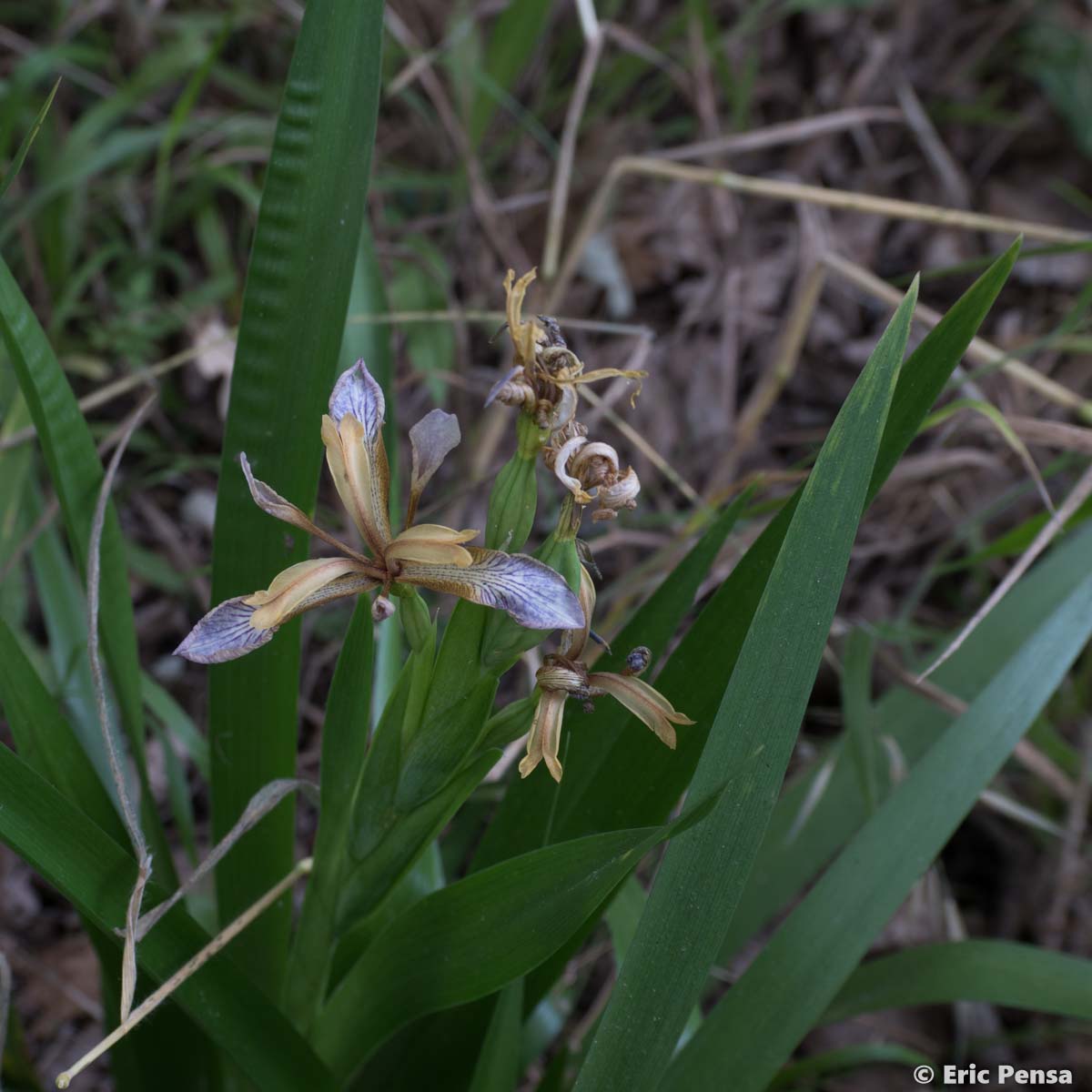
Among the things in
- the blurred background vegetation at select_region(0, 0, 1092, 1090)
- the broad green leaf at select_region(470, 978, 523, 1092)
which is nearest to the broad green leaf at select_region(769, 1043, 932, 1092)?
the blurred background vegetation at select_region(0, 0, 1092, 1090)

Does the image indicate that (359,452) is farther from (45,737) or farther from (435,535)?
(45,737)

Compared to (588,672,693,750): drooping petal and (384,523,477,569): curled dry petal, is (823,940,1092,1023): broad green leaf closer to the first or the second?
(588,672,693,750): drooping petal

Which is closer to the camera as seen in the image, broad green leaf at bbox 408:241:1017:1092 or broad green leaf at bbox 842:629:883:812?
broad green leaf at bbox 408:241:1017:1092

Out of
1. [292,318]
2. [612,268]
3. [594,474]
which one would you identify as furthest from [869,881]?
[612,268]

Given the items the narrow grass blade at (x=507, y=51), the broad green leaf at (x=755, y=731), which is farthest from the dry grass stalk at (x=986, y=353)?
the broad green leaf at (x=755, y=731)

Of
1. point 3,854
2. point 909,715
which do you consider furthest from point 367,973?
point 3,854

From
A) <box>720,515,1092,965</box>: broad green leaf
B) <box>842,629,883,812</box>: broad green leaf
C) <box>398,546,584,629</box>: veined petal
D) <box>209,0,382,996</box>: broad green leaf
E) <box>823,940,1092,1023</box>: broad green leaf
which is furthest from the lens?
<box>720,515,1092,965</box>: broad green leaf

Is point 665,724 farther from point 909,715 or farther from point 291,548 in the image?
point 909,715

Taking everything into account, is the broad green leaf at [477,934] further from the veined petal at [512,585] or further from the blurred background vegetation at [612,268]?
the blurred background vegetation at [612,268]
